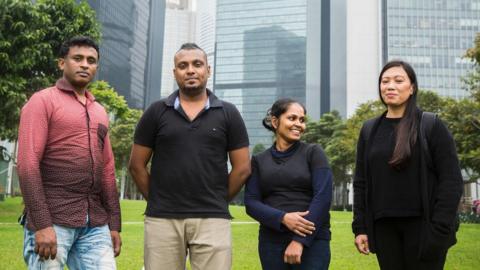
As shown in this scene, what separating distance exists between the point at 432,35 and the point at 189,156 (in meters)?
112

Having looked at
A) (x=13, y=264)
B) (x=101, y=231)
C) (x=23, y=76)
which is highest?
(x=23, y=76)

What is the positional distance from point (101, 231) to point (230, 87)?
156387 millimetres

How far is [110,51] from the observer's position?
4936 inches

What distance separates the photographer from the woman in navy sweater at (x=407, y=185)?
3.74m

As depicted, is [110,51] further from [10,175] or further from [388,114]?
[388,114]

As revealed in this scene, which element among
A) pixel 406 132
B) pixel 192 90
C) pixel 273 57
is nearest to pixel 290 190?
pixel 406 132

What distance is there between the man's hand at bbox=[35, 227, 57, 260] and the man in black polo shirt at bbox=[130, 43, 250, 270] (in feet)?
2.40

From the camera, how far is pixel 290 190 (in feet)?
14.1

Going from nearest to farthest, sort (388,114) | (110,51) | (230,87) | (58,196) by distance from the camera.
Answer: (58,196), (388,114), (110,51), (230,87)

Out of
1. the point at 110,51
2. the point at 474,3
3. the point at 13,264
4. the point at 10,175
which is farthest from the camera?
the point at 110,51

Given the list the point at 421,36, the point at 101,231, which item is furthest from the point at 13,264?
the point at 421,36

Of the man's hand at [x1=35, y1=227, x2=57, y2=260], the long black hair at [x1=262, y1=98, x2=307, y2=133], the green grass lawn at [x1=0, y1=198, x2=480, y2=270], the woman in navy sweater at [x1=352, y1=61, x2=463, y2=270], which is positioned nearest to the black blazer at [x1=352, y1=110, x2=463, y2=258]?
the woman in navy sweater at [x1=352, y1=61, x2=463, y2=270]

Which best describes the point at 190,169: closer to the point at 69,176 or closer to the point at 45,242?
the point at 69,176

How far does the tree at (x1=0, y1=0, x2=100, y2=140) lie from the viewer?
1750 centimetres
